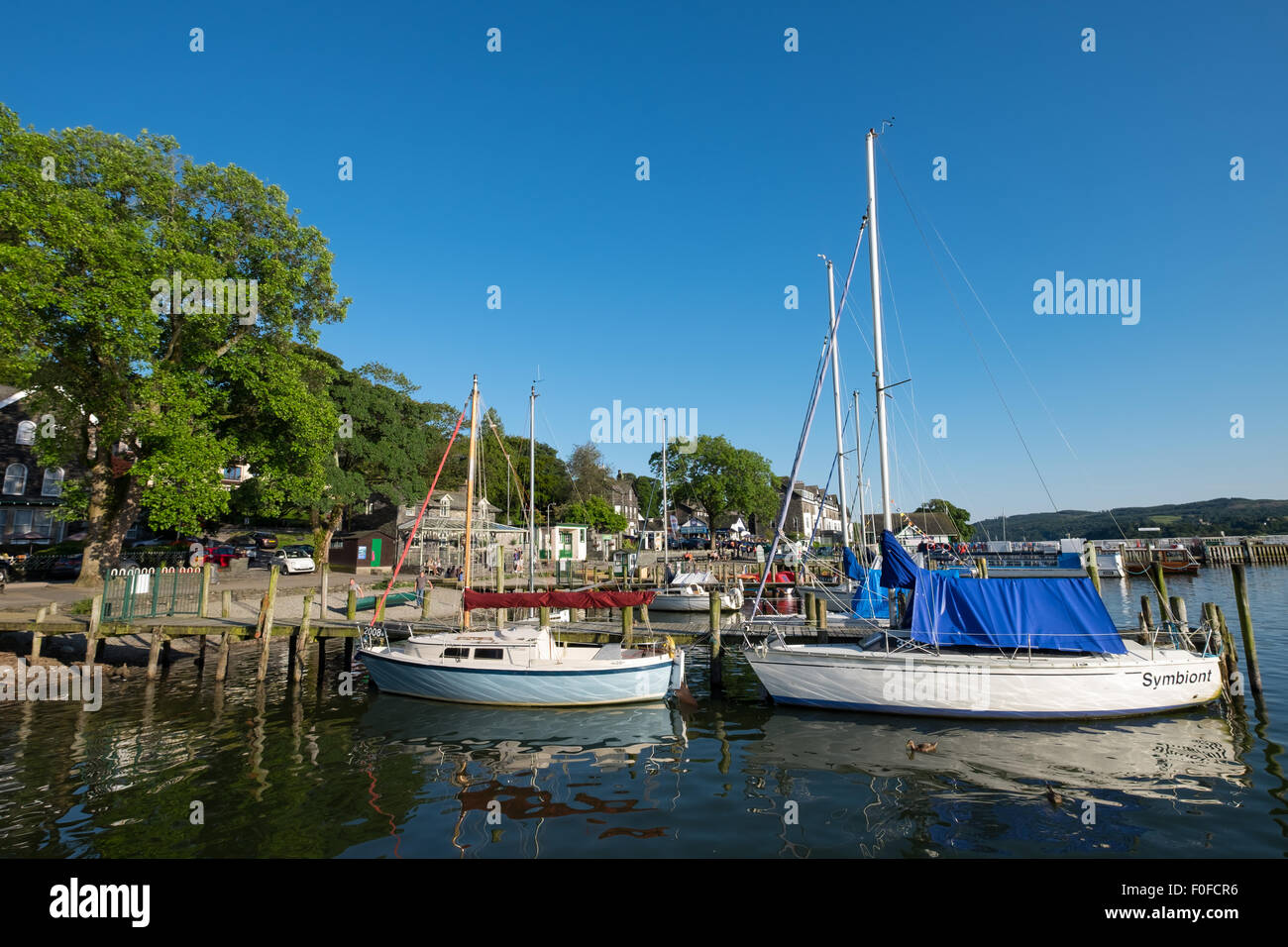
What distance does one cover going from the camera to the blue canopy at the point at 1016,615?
639 inches

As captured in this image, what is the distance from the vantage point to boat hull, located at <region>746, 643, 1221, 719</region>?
15633 mm

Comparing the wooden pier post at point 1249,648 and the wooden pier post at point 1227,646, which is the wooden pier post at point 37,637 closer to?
the wooden pier post at point 1227,646

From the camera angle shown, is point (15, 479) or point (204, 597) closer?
point (204, 597)

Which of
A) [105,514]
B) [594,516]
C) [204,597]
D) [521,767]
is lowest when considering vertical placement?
[521,767]

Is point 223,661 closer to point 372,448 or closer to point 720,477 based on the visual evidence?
point 372,448

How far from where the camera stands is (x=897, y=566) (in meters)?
17.2

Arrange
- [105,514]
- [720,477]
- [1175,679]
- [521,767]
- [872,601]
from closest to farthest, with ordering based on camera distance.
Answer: [521,767] → [1175,679] → [872,601] → [105,514] → [720,477]

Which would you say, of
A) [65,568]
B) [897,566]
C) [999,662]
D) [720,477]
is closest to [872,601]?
[897,566]

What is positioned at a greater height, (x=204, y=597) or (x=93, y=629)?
(x=204, y=597)

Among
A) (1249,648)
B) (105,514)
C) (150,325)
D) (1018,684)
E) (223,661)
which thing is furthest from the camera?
(105,514)

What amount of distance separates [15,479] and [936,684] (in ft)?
204

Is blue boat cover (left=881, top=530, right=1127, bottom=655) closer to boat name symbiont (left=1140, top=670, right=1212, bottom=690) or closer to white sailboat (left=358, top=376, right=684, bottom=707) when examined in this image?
boat name symbiont (left=1140, top=670, right=1212, bottom=690)

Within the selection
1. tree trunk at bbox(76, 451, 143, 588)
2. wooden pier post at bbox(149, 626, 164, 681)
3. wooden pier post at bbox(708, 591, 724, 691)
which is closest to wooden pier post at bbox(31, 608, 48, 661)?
wooden pier post at bbox(149, 626, 164, 681)
